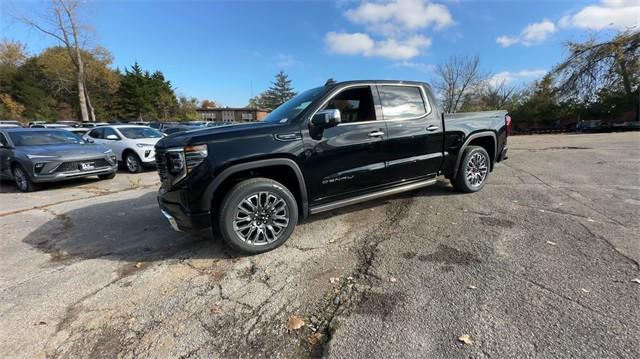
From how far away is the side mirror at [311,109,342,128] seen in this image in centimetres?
333

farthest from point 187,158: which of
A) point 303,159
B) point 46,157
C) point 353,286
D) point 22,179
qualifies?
point 22,179

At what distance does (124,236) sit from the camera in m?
4.07

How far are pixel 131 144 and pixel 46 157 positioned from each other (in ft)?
8.76

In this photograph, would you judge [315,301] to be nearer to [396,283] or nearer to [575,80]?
[396,283]

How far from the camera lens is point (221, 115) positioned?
244 feet

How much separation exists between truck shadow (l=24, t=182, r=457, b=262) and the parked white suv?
417 cm

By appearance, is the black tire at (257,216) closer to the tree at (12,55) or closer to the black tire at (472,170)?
the black tire at (472,170)

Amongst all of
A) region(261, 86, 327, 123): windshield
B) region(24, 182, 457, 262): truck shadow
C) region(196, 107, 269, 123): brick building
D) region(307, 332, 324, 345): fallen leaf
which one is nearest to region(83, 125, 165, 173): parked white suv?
region(24, 182, 457, 262): truck shadow

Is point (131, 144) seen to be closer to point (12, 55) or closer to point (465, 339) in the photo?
point (465, 339)

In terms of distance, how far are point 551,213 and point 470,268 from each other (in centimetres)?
216

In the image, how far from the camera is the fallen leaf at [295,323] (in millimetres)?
2170

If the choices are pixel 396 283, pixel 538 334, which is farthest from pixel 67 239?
pixel 538 334

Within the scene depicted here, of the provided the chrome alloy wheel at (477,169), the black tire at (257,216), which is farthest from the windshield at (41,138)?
the chrome alloy wheel at (477,169)

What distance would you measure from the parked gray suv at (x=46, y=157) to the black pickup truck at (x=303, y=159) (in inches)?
209
